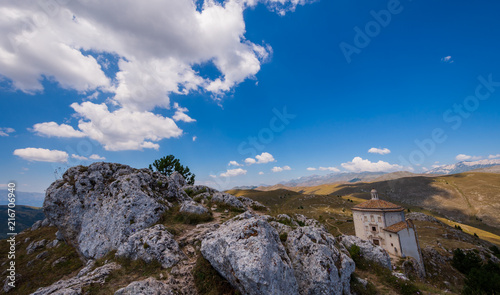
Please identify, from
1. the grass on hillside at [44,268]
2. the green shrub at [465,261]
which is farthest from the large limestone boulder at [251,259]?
the green shrub at [465,261]

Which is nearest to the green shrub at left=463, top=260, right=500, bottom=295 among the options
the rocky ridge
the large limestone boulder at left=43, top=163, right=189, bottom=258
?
the rocky ridge

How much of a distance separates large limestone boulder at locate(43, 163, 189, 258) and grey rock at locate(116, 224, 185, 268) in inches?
173

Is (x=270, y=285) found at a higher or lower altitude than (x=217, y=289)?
higher

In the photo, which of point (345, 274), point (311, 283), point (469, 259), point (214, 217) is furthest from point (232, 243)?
point (469, 259)

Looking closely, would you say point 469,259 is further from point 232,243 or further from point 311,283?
point 232,243

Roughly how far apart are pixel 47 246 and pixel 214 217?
30.8m

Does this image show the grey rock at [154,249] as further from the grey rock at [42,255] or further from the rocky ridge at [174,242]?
the grey rock at [42,255]

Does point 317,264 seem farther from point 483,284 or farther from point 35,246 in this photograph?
point 35,246

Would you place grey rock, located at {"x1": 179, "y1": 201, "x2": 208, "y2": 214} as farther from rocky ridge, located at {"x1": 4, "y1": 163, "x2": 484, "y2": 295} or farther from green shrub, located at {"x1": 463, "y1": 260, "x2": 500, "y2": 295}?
green shrub, located at {"x1": 463, "y1": 260, "x2": 500, "y2": 295}

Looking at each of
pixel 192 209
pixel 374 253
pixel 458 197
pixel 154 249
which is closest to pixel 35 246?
pixel 192 209

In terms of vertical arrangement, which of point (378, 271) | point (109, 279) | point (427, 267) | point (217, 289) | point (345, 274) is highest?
point (109, 279)

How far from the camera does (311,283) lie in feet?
38.9

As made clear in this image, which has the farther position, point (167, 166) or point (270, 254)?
point (167, 166)

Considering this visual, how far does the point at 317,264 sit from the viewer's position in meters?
12.6
